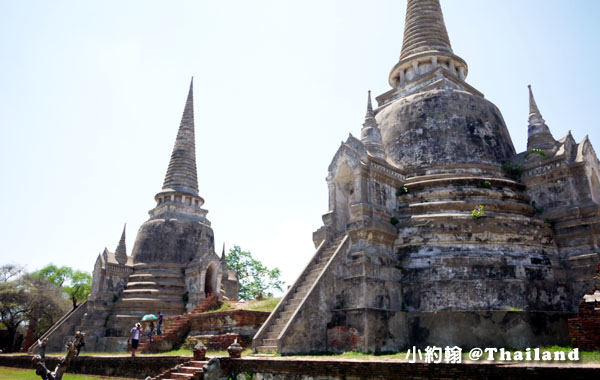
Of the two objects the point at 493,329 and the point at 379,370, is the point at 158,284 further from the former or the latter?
the point at 379,370

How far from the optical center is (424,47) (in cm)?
2248

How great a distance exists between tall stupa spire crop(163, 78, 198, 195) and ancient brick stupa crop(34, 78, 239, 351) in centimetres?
29

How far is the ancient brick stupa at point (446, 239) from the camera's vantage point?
13430mm

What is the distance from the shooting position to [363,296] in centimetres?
1377

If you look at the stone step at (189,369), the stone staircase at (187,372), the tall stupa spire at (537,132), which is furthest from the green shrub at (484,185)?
the stone step at (189,369)

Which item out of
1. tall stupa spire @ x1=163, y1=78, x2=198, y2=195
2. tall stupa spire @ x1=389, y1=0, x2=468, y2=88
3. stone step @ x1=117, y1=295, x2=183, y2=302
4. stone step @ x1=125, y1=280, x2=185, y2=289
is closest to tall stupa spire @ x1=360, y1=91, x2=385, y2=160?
tall stupa spire @ x1=389, y1=0, x2=468, y2=88

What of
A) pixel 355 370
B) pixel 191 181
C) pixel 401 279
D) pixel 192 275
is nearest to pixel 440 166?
pixel 401 279

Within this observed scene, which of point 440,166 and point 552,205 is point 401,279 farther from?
point 552,205

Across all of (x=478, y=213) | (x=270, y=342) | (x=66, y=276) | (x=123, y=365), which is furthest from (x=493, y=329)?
(x=66, y=276)

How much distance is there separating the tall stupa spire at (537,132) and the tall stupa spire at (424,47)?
3957mm

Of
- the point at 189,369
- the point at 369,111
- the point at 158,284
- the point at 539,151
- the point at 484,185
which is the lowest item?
the point at 189,369

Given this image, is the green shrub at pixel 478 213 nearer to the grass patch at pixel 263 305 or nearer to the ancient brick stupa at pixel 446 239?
the ancient brick stupa at pixel 446 239

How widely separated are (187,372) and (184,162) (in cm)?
2123

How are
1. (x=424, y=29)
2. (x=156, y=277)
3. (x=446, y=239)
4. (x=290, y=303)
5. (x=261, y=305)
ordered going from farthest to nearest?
(x=156, y=277), (x=424, y=29), (x=261, y=305), (x=446, y=239), (x=290, y=303)
